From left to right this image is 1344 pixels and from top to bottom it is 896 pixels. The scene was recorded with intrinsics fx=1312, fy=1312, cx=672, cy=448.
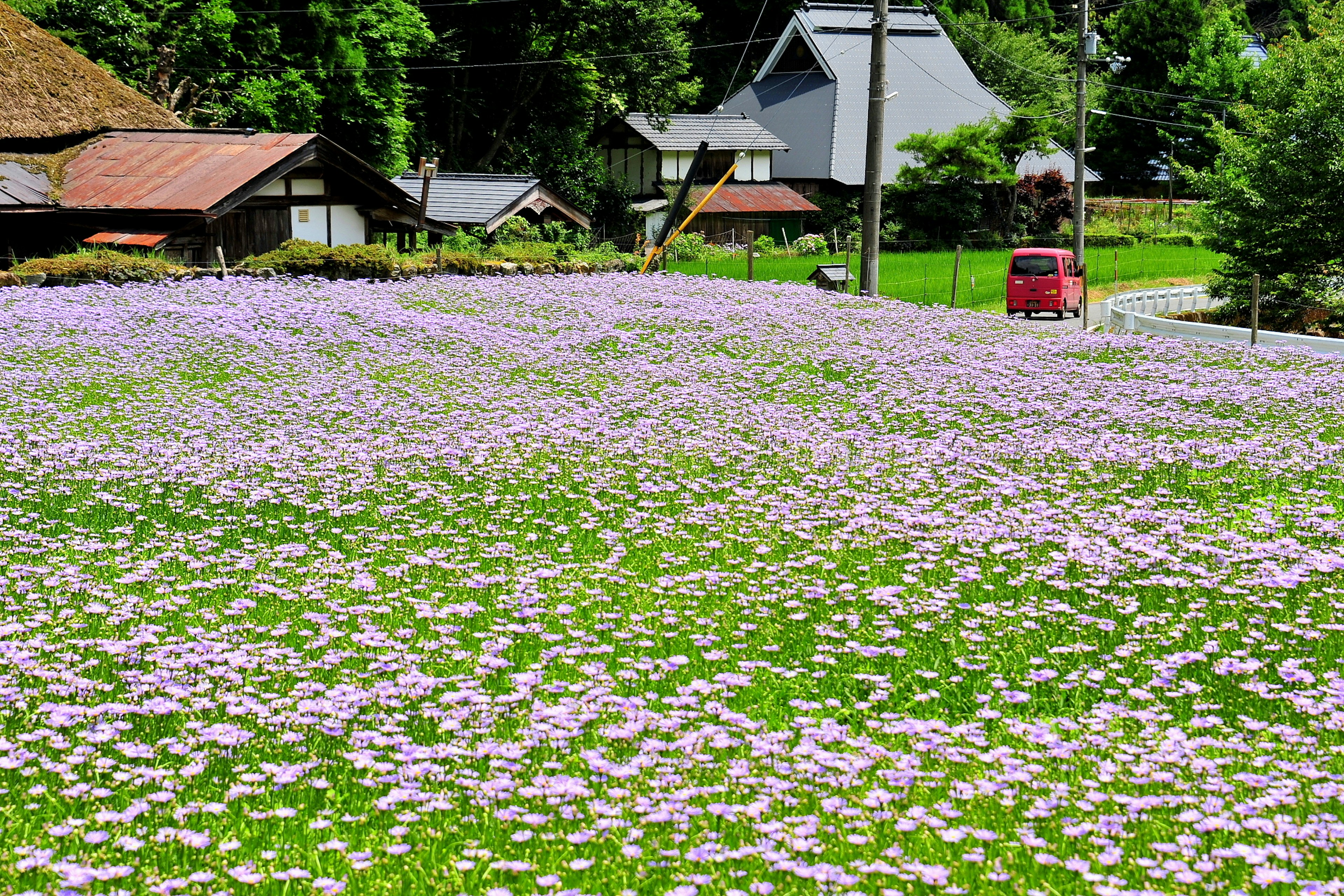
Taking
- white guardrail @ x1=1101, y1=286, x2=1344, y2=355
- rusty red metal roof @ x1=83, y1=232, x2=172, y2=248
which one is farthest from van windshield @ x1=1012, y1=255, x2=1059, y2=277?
rusty red metal roof @ x1=83, y1=232, x2=172, y2=248

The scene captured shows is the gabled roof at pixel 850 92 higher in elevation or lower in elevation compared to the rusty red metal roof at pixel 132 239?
higher

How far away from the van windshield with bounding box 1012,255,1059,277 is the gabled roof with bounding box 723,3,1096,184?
29.8 m

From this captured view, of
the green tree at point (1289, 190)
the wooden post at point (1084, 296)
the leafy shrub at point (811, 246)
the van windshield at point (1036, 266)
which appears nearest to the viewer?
the wooden post at point (1084, 296)

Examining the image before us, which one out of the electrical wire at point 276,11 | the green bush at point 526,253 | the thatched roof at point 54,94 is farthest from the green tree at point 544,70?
the green bush at point 526,253

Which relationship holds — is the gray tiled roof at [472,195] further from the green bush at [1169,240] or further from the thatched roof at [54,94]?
the green bush at [1169,240]

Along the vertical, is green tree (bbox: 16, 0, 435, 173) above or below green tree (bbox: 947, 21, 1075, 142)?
below

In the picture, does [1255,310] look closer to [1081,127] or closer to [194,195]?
[1081,127]

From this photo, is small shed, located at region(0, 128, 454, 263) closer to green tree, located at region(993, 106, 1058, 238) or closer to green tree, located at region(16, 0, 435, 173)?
green tree, located at region(16, 0, 435, 173)

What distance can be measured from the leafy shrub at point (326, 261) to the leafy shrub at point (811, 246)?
106 ft

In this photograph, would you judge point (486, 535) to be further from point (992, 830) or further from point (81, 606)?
point (992, 830)

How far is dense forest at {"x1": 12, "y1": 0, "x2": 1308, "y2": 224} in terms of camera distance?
137 ft

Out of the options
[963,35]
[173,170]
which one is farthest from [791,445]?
[963,35]

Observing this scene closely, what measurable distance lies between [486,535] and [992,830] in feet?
15.8

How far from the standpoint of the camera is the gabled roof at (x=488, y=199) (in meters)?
42.0
